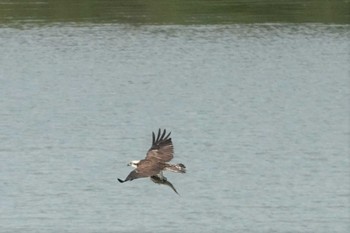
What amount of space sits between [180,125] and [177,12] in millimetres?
14414

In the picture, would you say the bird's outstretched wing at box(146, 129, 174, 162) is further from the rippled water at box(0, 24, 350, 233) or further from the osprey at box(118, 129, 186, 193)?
the rippled water at box(0, 24, 350, 233)

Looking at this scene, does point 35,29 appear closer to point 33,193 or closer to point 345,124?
point 345,124

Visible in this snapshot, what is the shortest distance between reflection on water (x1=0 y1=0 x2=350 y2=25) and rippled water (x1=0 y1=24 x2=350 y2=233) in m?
0.96

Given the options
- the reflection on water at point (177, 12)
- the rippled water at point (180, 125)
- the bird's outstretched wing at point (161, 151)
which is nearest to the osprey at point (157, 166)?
the bird's outstretched wing at point (161, 151)

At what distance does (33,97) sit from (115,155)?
22.8 feet

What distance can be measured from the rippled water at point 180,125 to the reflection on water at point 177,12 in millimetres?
959

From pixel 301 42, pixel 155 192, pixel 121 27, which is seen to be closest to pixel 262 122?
pixel 155 192

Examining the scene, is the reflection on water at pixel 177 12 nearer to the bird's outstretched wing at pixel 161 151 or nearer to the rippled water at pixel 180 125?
the rippled water at pixel 180 125

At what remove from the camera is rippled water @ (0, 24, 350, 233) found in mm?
→ 19250

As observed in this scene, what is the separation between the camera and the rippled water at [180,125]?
63.2 feet

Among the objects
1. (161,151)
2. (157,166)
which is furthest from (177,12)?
(157,166)

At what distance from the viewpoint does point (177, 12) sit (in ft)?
128

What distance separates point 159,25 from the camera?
37.2m

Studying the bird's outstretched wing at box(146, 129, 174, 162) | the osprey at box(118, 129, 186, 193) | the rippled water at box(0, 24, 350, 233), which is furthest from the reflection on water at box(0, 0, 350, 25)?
the osprey at box(118, 129, 186, 193)
